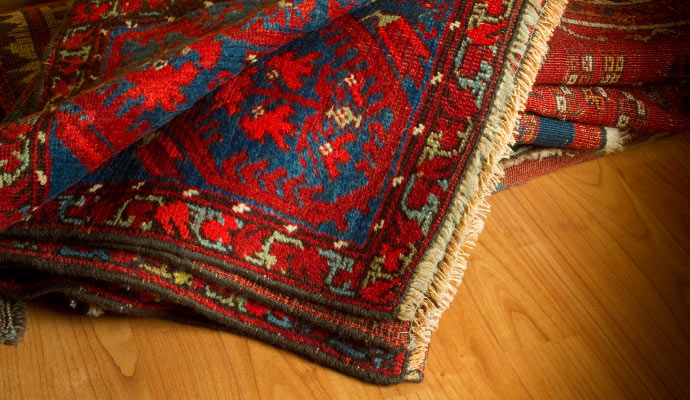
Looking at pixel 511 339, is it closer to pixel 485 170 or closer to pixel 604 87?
pixel 485 170

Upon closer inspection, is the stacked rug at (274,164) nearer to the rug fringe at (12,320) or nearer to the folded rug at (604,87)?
the rug fringe at (12,320)

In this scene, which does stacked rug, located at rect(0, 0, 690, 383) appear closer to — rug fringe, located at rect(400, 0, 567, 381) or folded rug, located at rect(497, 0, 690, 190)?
rug fringe, located at rect(400, 0, 567, 381)

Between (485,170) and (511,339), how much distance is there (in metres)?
0.23

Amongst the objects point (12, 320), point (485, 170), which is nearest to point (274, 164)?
point (485, 170)

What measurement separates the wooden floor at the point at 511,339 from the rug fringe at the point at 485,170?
5cm

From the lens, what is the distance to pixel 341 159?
873 millimetres

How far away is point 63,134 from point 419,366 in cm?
54

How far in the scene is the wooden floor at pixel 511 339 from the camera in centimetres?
78

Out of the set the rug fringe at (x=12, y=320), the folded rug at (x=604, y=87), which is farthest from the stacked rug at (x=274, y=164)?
the folded rug at (x=604, y=87)

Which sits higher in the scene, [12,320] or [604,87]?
[604,87]

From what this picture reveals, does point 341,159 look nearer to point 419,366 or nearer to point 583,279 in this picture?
point 419,366

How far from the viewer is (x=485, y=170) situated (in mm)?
858

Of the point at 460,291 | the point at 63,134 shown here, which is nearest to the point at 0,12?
the point at 63,134

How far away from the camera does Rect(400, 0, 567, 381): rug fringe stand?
0.81 meters
